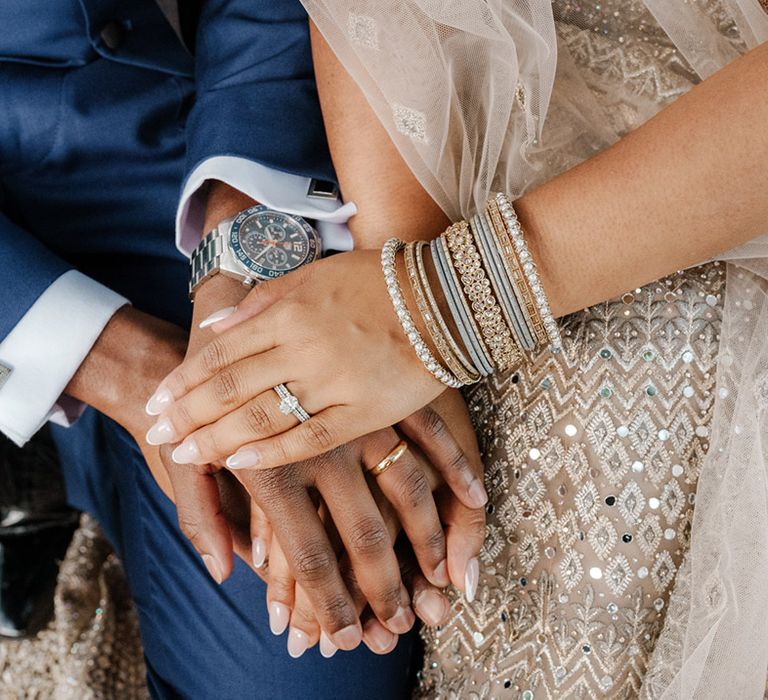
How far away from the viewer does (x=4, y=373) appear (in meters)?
0.90

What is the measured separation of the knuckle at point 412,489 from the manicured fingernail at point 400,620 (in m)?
0.11

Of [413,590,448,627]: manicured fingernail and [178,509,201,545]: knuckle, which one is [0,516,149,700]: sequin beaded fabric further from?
[413,590,448,627]: manicured fingernail

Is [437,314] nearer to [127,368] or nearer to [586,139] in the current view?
[586,139]

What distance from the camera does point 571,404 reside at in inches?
30.3

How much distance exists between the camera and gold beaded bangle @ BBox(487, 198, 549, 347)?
70 centimetres

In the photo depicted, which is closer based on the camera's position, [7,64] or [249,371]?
[249,371]

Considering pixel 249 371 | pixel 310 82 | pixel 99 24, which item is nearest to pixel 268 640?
pixel 249 371

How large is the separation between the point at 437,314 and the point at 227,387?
207 mm

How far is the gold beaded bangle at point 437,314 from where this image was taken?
71 cm

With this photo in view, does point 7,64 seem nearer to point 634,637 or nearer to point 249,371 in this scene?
point 249,371

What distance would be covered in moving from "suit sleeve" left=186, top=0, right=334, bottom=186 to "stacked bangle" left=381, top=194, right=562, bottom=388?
0.82 ft

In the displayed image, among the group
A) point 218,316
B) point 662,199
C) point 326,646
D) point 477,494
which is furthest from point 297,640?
point 662,199

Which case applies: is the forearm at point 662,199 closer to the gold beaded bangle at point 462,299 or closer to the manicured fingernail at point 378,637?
the gold beaded bangle at point 462,299

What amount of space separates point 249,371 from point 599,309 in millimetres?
341
